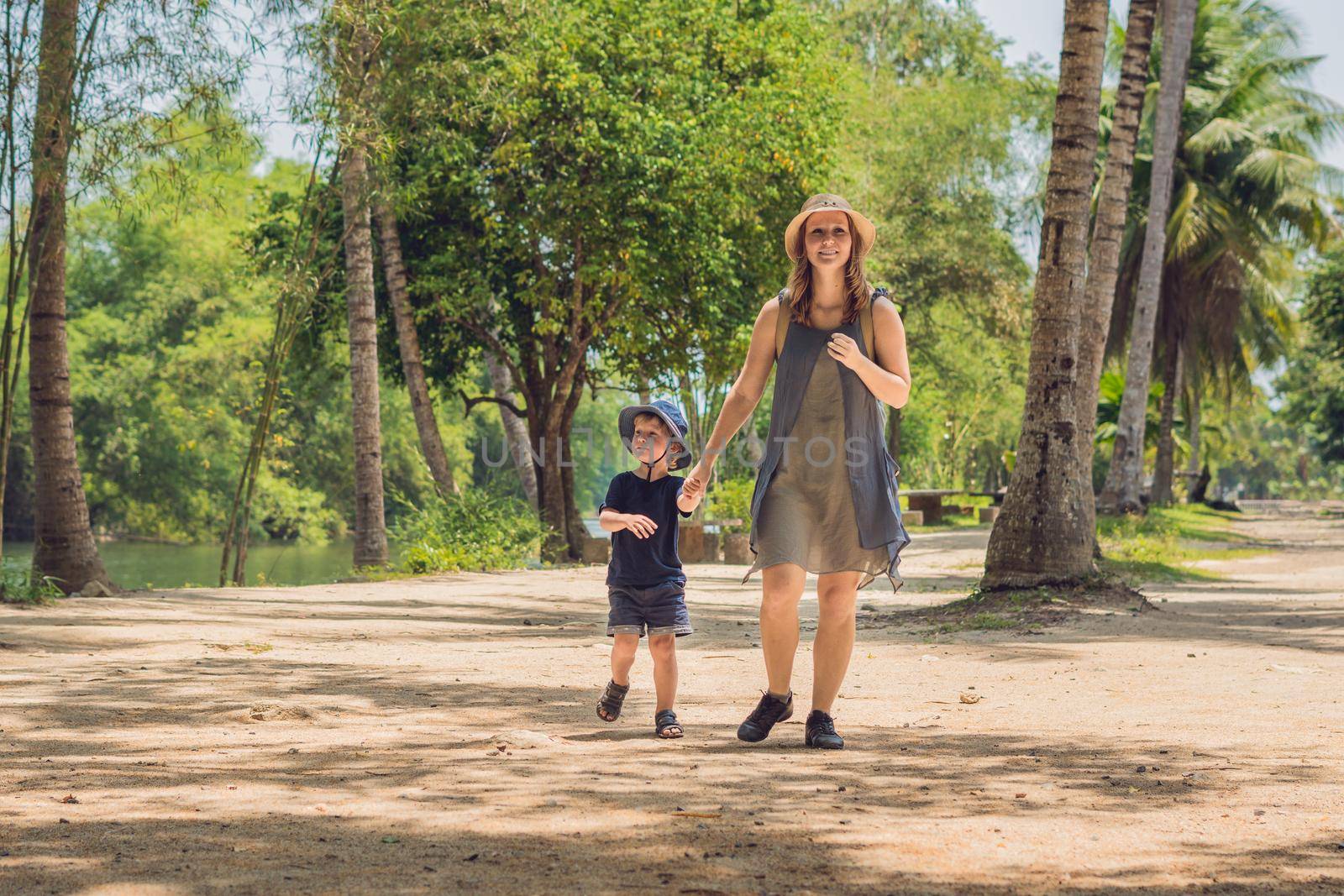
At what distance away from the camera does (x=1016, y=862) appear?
3.64m

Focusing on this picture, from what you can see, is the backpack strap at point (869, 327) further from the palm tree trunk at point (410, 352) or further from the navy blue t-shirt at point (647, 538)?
the palm tree trunk at point (410, 352)

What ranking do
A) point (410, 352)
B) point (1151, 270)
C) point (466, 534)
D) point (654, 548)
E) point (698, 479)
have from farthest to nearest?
1. point (1151, 270)
2. point (410, 352)
3. point (466, 534)
4. point (654, 548)
5. point (698, 479)

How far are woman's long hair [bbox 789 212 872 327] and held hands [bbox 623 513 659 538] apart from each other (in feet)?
3.19

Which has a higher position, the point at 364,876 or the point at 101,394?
the point at 101,394

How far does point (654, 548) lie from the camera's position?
5762 mm

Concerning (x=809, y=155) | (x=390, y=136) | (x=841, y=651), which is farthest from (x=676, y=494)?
(x=809, y=155)

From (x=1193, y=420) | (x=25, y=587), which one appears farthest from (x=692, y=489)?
(x=1193, y=420)

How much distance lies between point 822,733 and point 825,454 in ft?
3.46

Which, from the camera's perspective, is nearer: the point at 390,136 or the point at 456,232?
the point at 390,136

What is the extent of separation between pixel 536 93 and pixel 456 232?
2.49 meters

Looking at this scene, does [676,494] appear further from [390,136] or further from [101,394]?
[101,394]

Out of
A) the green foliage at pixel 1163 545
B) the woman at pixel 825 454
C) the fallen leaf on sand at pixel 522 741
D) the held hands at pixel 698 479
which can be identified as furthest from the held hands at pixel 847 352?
the green foliage at pixel 1163 545

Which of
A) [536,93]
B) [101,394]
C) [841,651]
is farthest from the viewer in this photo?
[101,394]

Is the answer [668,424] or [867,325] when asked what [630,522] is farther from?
[867,325]
